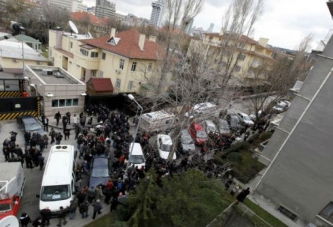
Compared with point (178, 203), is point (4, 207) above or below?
below

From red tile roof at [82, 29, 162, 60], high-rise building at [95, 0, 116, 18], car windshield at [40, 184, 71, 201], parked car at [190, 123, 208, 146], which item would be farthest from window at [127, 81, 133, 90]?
high-rise building at [95, 0, 116, 18]

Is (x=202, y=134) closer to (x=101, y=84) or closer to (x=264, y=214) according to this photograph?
(x=264, y=214)

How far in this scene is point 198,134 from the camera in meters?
22.1

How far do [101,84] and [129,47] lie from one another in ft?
19.4

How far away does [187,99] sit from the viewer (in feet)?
49.9

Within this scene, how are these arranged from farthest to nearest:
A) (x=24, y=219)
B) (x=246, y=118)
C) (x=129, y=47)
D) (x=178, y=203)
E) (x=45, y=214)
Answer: (x=246, y=118) < (x=129, y=47) < (x=45, y=214) < (x=24, y=219) < (x=178, y=203)

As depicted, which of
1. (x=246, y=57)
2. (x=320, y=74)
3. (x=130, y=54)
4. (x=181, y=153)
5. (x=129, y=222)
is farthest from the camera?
(x=246, y=57)

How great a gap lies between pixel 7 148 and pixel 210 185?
12.9 meters

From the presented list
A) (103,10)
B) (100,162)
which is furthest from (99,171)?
(103,10)

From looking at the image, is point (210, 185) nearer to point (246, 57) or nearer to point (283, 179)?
point (283, 179)

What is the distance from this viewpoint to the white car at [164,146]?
58.8 ft

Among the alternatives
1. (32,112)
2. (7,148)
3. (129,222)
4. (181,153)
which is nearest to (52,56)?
(32,112)

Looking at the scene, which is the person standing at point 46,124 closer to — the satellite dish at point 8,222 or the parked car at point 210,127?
the satellite dish at point 8,222

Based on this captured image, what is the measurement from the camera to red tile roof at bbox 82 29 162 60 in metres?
26.2
